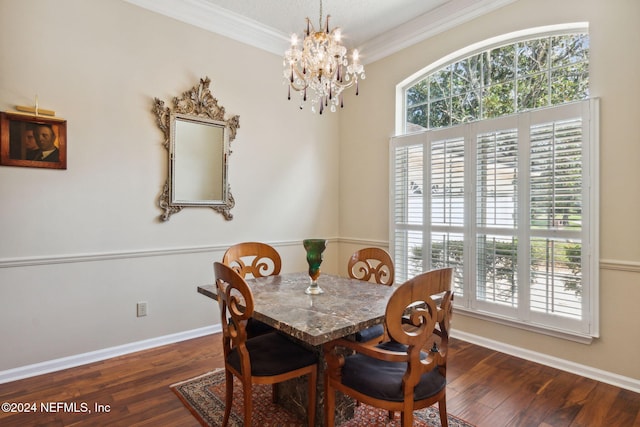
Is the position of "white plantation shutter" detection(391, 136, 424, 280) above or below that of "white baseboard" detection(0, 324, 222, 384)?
above

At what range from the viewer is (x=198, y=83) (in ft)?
11.0

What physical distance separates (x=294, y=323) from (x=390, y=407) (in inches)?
21.7

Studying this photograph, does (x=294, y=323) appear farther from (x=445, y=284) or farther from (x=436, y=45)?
(x=436, y=45)

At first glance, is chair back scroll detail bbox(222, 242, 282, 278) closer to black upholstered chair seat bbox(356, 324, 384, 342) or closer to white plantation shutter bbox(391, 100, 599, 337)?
black upholstered chair seat bbox(356, 324, 384, 342)

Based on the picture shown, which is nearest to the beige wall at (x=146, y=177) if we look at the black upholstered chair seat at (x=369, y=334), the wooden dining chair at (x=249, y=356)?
the black upholstered chair seat at (x=369, y=334)

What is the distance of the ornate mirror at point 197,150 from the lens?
10.5ft

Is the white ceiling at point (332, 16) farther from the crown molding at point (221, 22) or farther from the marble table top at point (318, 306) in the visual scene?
the marble table top at point (318, 306)

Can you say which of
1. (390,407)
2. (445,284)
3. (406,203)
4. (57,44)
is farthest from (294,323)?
(57,44)

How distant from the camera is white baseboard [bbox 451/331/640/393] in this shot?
2.44 m

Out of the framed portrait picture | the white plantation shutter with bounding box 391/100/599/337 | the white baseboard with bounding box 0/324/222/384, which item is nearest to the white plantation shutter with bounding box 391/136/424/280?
the white plantation shutter with bounding box 391/100/599/337

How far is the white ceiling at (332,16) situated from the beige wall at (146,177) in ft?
0.35

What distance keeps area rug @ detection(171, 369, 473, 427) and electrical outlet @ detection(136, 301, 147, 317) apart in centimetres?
90

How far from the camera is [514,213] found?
115 inches

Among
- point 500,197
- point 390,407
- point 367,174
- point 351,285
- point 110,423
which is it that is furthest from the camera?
point 367,174
